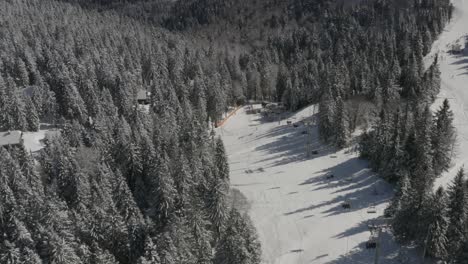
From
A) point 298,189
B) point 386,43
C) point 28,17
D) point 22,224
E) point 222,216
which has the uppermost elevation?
point 28,17

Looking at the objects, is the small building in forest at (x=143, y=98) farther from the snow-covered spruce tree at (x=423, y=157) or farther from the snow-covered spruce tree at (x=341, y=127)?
the snow-covered spruce tree at (x=423, y=157)

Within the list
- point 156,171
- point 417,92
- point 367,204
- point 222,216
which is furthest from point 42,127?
point 417,92

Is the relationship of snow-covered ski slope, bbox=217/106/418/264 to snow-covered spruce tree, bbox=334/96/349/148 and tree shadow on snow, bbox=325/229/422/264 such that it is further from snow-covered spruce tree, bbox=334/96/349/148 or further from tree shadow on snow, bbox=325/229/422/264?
snow-covered spruce tree, bbox=334/96/349/148

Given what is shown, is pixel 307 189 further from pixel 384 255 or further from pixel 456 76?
pixel 456 76

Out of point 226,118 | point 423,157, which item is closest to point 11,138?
point 226,118

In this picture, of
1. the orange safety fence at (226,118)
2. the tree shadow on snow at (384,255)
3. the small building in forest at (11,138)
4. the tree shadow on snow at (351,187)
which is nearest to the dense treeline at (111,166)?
the small building in forest at (11,138)

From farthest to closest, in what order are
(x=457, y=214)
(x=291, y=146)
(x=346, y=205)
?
(x=291, y=146), (x=346, y=205), (x=457, y=214)

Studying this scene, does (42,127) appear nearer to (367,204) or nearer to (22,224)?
(22,224)
